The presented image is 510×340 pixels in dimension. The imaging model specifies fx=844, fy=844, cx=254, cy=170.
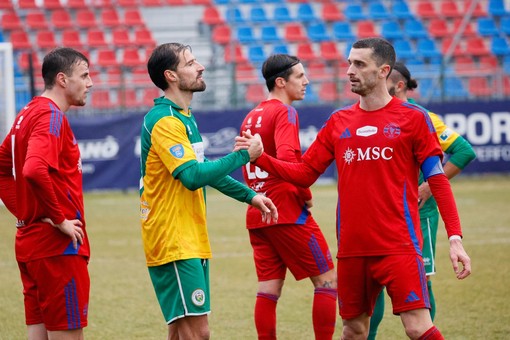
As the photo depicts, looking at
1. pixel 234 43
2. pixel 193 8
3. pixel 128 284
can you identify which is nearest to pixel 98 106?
pixel 234 43

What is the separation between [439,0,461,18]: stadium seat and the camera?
2605 cm

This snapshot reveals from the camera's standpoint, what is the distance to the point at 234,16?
2506 cm

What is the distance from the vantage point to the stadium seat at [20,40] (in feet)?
77.5

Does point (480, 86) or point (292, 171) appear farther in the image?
point (480, 86)

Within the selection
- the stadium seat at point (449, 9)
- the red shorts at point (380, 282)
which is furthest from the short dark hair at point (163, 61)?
the stadium seat at point (449, 9)

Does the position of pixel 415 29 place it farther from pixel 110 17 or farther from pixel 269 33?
pixel 110 17

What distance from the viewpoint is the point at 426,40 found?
2509 centimetres

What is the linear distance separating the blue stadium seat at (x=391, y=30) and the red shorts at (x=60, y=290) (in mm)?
21037

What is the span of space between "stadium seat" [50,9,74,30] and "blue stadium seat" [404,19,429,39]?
9.98m

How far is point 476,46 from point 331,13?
444 centimetres

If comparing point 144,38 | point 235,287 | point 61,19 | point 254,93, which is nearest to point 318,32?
point 254,93

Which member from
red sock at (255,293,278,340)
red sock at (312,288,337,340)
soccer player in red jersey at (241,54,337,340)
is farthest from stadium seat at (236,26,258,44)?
red sock at (312,288,337,340)

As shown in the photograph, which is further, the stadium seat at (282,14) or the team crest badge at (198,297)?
the stadium seat at (282,14)

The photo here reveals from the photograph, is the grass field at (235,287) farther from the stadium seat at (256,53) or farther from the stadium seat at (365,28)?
the stadium seat at (365,28)
